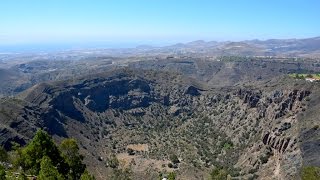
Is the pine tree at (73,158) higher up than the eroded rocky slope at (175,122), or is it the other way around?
the pine tree at (73,158)

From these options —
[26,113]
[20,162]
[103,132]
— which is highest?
[20,162]

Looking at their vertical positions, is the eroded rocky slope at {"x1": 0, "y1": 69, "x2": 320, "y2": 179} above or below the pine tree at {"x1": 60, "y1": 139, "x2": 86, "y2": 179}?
below

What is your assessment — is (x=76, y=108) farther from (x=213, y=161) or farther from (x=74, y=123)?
(x=213, y=161)

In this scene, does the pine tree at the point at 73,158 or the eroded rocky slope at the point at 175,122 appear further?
the eroded rocky slope at the point at 175,122

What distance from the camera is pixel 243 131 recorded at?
3652 inches

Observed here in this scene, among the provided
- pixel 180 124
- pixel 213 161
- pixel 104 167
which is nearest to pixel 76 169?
pixel 104 167

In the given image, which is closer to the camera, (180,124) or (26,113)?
(26,113)

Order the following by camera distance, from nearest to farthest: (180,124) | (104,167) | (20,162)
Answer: (20,162) < (104,167) < (180,124)

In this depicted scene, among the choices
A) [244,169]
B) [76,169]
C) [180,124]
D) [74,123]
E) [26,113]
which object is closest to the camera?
[76,169]

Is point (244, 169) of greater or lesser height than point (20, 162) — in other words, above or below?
below

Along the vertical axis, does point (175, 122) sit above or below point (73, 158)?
below

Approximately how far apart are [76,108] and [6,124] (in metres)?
33.4

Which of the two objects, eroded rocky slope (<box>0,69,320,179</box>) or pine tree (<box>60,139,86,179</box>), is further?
eroded rocky slope (<box>0,69,320,179</box>)

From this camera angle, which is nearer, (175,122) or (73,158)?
(73,158)
